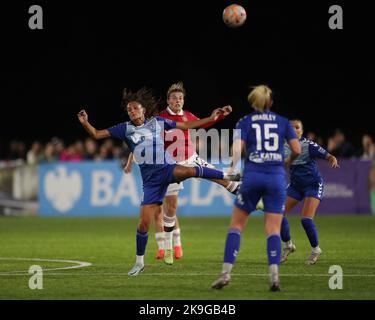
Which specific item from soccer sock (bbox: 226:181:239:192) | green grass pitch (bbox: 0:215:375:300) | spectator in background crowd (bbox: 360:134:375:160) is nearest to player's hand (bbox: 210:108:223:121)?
green grass pitch (bbox: 0:215:375:300)

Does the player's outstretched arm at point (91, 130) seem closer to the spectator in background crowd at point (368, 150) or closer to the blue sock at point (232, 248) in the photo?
the blue sock at point (232, 248)

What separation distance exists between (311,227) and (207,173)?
5.90 ft

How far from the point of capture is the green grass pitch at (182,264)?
32.1ft

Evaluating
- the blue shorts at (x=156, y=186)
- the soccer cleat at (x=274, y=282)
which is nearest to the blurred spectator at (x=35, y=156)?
the blue shorts at (x=156, y=186)

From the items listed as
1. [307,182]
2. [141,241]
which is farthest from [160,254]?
[307,182]

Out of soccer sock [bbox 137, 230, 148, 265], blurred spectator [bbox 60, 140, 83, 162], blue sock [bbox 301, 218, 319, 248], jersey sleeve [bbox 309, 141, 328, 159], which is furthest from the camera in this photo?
blurred spectator [bbox 60, 140, 83, 162]

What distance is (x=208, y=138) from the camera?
27250mm

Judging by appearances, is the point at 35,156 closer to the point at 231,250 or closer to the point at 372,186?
the point at 372,186

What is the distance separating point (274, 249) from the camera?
9.80 metres

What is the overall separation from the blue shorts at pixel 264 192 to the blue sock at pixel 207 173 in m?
2.09

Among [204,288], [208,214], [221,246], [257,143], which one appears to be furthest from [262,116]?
[208,214]

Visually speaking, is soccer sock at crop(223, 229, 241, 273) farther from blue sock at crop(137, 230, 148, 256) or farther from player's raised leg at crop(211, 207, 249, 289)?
blue sock at crop(137, 230, 148, 256)

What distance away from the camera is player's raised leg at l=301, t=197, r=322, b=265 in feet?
41.9
